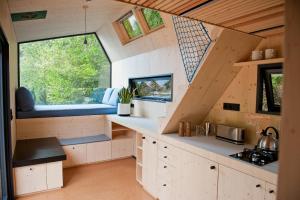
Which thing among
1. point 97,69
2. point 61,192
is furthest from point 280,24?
point 97,69

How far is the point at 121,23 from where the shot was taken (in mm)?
4176

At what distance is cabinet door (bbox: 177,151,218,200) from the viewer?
1921 mm

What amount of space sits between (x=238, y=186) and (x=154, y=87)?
95.4 inches

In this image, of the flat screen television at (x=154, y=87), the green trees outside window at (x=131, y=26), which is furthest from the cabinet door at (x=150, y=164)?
the green trees outside window at (x=131, y=26)

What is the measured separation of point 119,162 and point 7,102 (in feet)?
7.10

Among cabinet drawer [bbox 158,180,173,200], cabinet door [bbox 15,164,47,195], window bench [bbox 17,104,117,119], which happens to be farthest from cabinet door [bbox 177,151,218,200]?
window bench [bbox 17,104,117,119]

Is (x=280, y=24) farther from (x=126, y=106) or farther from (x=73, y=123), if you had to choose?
(x=73, y=123)

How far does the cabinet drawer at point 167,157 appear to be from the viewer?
239cm

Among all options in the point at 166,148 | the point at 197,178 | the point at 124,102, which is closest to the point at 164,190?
the point at 166,148

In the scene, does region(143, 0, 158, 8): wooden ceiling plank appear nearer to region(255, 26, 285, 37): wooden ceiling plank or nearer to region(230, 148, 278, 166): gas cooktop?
region(255, 26, 285, 37): wooden ceiling plank

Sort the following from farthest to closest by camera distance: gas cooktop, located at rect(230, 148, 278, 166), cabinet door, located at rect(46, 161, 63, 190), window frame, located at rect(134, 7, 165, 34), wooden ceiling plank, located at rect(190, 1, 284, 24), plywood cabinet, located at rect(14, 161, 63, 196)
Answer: window frame, located at rect(134, 7, 165, 34) → cabinet door, located at rect(46, 161, 63, 190) → plywood cabinet, located at rect(14, 161, 63, 196) → gas cooktop, located at rect(230, 148, 278, 166) → wooden ceiling plank, located at rect(190, 1, 284, 24)

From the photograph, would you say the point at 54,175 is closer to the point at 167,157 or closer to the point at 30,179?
the point at 30,179

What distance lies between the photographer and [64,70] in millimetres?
4844

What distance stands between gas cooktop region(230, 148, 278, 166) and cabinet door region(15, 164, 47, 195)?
2.49m
